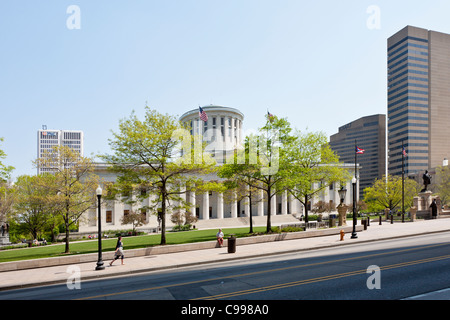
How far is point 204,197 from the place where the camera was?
223ft

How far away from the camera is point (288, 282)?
11742 millimetres

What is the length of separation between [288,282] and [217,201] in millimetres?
60676

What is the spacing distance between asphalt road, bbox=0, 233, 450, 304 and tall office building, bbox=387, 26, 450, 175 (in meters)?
144

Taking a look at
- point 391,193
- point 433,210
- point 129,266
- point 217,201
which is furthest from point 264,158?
point 217,201

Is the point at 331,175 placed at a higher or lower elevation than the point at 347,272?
higher

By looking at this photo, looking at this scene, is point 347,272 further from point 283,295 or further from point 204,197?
point 204,197

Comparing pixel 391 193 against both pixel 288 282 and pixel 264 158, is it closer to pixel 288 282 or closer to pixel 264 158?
pixel 264 158

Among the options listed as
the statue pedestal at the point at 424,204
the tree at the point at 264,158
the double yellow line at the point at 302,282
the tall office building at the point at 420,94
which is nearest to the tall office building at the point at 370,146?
the tall office building at the point at 420,94

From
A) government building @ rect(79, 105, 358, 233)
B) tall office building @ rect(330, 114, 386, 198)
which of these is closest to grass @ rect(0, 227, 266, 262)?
government building @ rect(79, 105, 358, 233)

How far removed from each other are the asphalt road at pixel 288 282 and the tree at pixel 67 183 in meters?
13.5

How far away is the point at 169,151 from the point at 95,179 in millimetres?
10486

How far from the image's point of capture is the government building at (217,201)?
192 feet
